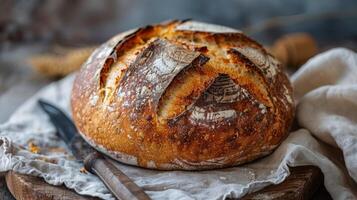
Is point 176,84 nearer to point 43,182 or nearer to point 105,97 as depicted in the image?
point 105,97

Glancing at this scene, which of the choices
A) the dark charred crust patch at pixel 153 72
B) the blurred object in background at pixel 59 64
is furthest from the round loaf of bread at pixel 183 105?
the blurred object in background at pixel 59 64

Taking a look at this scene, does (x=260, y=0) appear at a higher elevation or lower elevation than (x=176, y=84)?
lower

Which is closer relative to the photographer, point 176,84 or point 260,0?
point 176,84

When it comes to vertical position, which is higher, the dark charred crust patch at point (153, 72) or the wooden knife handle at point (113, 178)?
the dark charred crust patch at point (153, 72)

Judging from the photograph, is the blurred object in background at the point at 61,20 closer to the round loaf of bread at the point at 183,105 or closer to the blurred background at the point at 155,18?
the blurred background at the point at 155,18

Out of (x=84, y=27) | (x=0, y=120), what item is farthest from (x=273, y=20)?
(x=0, y=120)

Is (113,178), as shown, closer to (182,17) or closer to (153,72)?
(153,72)
